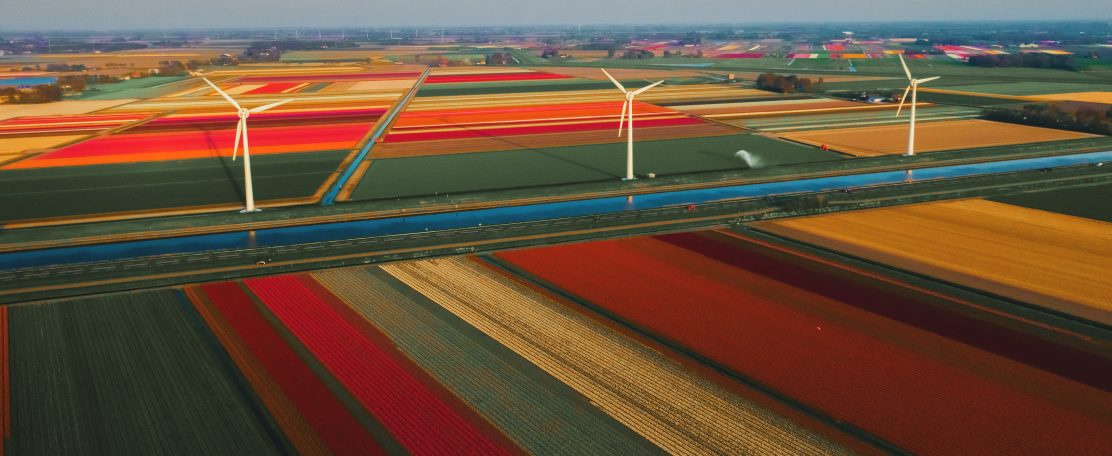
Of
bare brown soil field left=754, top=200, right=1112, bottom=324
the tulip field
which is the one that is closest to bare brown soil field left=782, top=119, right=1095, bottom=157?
bare brown soil field left=754, top=200, right=1112, bottom=324

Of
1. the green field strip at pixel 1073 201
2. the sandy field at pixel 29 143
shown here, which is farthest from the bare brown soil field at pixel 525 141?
the green field strip at pixel 1073 201

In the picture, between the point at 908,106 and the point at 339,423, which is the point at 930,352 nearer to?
the point at 339,423

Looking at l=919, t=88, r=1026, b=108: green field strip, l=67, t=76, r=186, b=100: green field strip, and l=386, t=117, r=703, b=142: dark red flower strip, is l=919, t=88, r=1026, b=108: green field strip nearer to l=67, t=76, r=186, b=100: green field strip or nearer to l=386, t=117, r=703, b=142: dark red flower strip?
l=386, t=117, r=703, b=142: dark red flower strip

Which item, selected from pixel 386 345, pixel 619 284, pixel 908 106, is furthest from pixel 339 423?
pixel 908 106

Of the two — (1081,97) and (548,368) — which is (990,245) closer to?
(548,368)

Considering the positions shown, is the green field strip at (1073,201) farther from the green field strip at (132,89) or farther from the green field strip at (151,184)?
the green field strip at (132,89)
